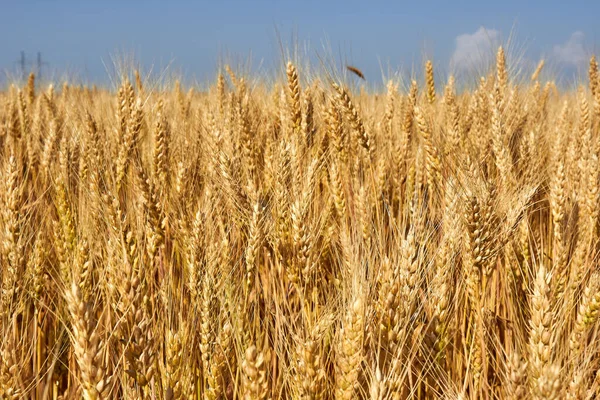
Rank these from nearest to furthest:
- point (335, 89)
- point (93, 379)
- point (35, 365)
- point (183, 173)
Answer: point (93, 379) → point (35, 365) → point (183, 173) → point (335, 89)

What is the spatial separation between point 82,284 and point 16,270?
8.3 inches

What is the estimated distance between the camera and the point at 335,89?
8.55 ft

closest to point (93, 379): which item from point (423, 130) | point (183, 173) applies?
point (183, 173)

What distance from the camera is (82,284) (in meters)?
1.56

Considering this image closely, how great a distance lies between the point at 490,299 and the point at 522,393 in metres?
1.03

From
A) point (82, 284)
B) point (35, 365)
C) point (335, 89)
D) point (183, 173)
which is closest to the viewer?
point (82, 284)

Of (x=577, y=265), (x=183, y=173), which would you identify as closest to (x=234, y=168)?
(x=183, y=173)

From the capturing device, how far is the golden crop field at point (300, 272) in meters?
1.19

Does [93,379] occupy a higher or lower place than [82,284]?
lower

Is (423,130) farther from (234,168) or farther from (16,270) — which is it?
(16,270)

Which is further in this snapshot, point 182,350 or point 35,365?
point 35,365

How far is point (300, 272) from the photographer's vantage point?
177cm

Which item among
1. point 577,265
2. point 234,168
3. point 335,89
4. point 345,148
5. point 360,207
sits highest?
point 335,89

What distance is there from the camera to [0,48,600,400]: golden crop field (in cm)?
119
